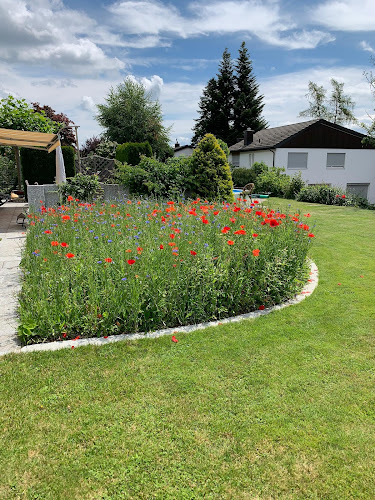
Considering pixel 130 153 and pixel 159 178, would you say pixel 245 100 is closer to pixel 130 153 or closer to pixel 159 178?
pixel 130 153

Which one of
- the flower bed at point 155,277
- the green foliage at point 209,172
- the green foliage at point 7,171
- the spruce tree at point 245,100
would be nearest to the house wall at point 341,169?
the spruce tree at point 245,100

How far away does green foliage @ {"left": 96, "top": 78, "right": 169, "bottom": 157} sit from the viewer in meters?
33.0

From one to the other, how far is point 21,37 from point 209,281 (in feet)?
20.9

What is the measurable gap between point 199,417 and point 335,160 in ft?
101

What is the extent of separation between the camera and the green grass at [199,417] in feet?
6.38

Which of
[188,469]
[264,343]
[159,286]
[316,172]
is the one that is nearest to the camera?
[188,469]

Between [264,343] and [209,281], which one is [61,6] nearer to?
[209,281]

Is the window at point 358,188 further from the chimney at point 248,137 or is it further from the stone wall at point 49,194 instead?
the stone wall at point 49,194

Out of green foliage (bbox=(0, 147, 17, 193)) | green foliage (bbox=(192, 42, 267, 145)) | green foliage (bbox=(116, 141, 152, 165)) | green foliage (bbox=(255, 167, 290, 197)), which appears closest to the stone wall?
green foliage (bbox=(116, 141, 152, 165))

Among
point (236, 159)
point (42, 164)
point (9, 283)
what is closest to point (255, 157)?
point (236, 159)

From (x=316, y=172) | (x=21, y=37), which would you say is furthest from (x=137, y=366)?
(x=316, y=172)

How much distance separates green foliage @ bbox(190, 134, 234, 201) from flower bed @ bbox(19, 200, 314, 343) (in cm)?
443

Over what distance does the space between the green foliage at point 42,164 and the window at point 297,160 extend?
731 inches

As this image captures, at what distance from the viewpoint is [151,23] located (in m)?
7.41
